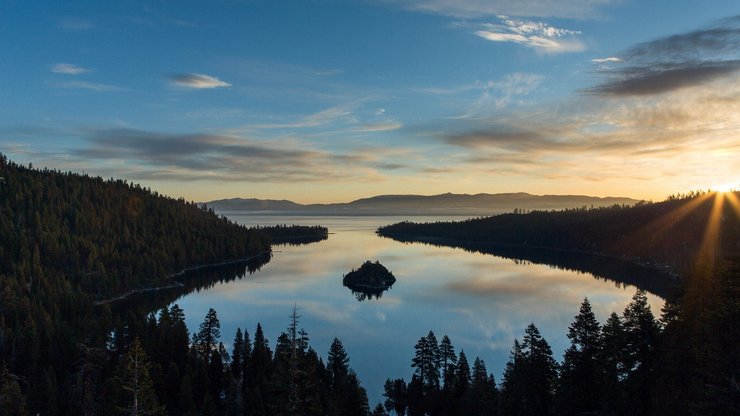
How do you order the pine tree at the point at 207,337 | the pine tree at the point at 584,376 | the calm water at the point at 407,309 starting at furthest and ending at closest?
the calm water at the point at 407,309 → the pine tree at the point at 207,337 → the pine tree at the point at 584,376

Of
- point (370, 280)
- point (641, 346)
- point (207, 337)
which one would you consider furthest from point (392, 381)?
point (370, 280)

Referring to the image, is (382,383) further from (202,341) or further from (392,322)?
(392,322)

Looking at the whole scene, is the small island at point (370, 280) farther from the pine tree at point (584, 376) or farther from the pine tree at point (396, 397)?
the pine tree at point (584, 376)

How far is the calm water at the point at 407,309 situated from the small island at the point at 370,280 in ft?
12.7

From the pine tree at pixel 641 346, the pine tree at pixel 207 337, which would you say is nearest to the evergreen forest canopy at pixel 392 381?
the pine tree at pixel 641 346

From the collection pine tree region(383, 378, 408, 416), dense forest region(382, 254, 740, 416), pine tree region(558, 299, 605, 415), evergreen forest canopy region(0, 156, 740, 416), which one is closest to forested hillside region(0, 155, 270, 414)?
evergreen forest canopy region(0, 156, 740, 416)

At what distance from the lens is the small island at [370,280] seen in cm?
15400

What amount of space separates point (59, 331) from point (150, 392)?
53.6m

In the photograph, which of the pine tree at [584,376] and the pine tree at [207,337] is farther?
the pine tree at [207,337]

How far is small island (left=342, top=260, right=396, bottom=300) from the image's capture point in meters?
154

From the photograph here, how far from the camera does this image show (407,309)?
12175 centimetres

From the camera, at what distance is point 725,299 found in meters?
25.2

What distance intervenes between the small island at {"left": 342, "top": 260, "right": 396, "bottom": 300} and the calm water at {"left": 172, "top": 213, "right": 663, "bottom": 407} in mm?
3863

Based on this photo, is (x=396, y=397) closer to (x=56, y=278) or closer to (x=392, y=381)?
(x=392, y=381)
